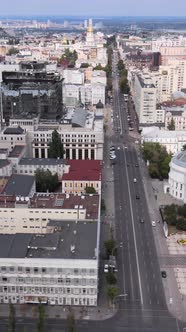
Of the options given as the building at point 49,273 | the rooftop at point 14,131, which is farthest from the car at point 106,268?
the rooftop at point 14,131

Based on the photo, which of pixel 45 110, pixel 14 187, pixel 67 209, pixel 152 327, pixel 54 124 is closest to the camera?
pixel 152 327

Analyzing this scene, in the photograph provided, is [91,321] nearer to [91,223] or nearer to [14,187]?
[91,223]

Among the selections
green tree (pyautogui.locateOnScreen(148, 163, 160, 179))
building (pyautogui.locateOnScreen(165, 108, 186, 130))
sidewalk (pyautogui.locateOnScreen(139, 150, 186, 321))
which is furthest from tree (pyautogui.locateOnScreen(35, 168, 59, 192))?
building (pyautogui.locateOnScreen(165, 108, 186, 130))

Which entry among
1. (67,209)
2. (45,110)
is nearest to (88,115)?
(45,110)

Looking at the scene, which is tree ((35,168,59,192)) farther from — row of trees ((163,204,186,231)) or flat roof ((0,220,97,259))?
flat roof ((0,220,97,259))

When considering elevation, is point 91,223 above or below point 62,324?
above

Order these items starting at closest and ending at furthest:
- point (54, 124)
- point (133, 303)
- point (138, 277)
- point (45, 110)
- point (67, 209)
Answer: point (133, 303)
point (138, 277)
point (67, 209)
point (54, 124)
point (45, 110)

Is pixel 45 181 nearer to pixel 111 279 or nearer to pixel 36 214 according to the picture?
pixel 36 214
